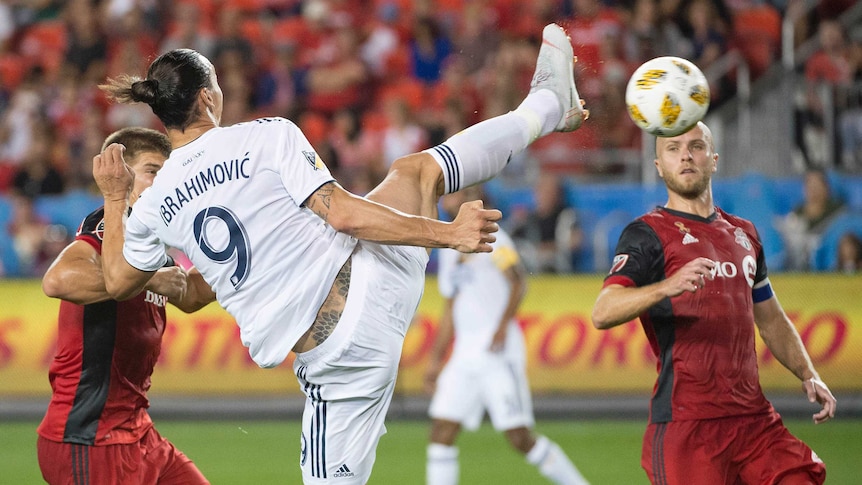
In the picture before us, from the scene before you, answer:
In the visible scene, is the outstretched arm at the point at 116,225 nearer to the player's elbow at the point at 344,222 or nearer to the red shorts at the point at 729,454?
the player's elbow at the point at 344,222

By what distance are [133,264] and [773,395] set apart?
870 centimetres

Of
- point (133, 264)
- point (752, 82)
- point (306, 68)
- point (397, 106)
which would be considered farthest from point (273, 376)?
point (133, 264)

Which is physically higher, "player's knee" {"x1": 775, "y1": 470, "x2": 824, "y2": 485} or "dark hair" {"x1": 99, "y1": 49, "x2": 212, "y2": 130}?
"dark hair" {"x1": 99, "y1": 49, "x2": 212, "y2": 130}

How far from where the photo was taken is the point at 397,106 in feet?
45.2

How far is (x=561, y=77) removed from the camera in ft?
17.0

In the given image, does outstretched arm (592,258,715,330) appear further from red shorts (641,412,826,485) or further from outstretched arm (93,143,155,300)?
outstretched arm (93,143,155,300)

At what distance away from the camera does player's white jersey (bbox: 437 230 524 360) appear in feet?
29.1

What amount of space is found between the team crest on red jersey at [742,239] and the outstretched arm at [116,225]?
271 cm

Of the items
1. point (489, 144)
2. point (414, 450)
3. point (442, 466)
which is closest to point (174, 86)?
point (489, 144)

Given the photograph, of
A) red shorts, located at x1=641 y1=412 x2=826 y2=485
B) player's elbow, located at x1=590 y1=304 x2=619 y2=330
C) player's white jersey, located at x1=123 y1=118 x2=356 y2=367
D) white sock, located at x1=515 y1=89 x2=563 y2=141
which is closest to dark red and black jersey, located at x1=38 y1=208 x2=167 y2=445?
player's white jersey, located at x1=123 y1=118 x2=356 y2=367

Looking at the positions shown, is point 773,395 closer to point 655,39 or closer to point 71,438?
point 655,39

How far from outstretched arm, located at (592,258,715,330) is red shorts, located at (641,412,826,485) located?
0.58m

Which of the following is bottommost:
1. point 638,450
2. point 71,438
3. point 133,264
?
point 638,450

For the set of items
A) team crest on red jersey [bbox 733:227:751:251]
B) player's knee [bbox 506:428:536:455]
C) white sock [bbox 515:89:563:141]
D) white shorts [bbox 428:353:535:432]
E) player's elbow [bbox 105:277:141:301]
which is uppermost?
white sock [bbox 515:89:563:141]
